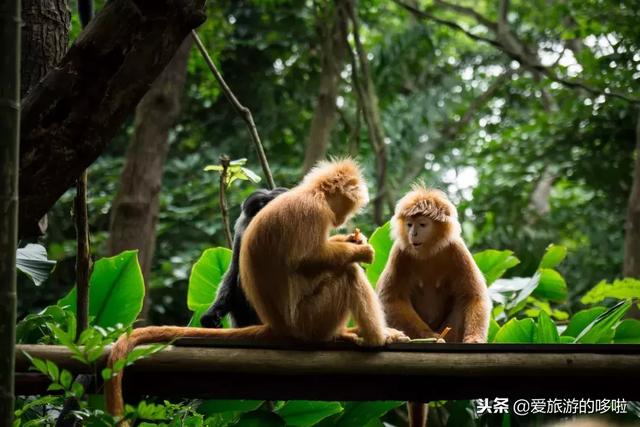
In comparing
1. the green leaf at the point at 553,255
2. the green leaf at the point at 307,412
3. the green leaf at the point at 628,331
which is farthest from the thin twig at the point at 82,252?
the green leaf at the point at 553,255

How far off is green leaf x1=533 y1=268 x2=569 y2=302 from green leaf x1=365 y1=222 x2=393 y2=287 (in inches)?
41.5

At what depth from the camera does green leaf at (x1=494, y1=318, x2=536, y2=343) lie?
12.2 feet

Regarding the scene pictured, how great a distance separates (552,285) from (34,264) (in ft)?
10.5

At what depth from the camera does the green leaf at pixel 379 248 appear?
15.3 feet

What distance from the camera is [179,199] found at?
8.63m

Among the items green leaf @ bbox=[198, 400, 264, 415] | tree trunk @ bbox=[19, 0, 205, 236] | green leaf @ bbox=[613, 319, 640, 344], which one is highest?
tree trunk @ bbox=[19, 0, 205, 236]

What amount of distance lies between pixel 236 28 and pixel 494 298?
4982mm

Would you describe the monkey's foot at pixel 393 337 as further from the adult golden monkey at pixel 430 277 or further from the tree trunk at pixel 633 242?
the tree trunk at pixel 633 242

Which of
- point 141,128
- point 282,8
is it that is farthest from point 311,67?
point 141,128

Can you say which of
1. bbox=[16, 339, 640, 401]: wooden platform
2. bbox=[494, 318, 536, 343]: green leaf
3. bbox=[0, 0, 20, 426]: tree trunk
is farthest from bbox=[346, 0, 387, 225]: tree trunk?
bbox=[0, 0, 20, 426]: tree trunk

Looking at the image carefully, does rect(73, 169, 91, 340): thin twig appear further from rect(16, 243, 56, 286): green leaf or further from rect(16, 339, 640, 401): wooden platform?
rect(16, 243, 56, 286): green leaf

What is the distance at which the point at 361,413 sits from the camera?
12.5 ft

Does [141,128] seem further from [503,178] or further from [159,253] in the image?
[503,178]

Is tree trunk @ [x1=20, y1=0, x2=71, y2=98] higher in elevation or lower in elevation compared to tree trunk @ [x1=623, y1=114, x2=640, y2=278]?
higher
